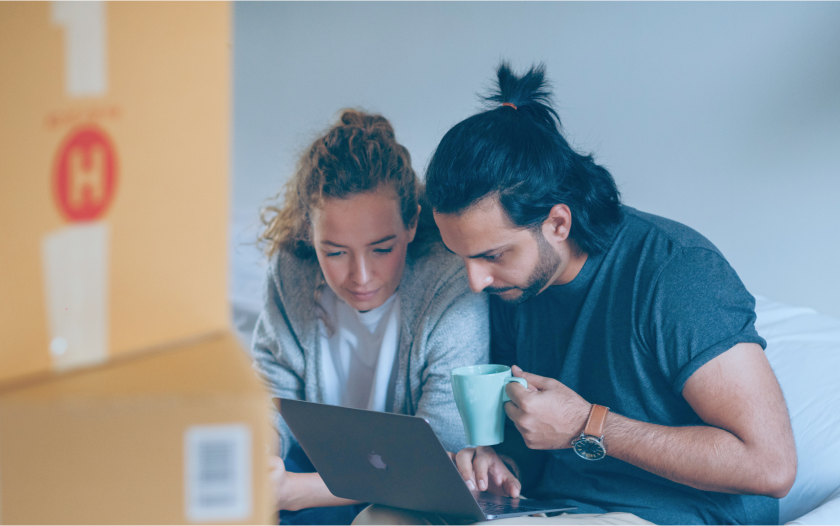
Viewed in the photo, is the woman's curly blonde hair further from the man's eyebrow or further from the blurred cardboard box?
the blurred cardboard box

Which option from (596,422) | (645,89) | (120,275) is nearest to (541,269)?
(596,422)

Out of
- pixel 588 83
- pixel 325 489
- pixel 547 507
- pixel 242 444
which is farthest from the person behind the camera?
pixel 588 83

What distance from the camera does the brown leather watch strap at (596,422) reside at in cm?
94

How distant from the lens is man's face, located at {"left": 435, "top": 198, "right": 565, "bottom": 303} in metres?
1.04

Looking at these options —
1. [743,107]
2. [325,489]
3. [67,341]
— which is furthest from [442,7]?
[67,341]

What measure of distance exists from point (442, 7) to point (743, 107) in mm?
831

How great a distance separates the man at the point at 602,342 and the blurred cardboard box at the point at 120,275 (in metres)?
0.68

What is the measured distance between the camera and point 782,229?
4.63 feet

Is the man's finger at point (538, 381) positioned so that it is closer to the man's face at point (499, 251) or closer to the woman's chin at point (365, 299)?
the man's face at point (499, 251)

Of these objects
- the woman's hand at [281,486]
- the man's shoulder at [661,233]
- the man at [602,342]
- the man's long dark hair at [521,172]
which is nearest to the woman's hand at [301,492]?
the woman's hand at [281,486]

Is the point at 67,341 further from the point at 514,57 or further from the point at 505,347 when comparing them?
the point at 514,57

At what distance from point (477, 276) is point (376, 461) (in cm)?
37

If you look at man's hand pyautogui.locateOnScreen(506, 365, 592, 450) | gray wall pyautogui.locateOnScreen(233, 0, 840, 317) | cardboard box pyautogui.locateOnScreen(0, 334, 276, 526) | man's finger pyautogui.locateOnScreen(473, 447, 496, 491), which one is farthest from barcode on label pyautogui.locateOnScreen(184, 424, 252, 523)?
gray wall pyautogui.locateOnScreen(233, 0, 840, 317)

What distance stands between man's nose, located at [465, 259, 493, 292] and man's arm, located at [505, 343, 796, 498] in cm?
21
